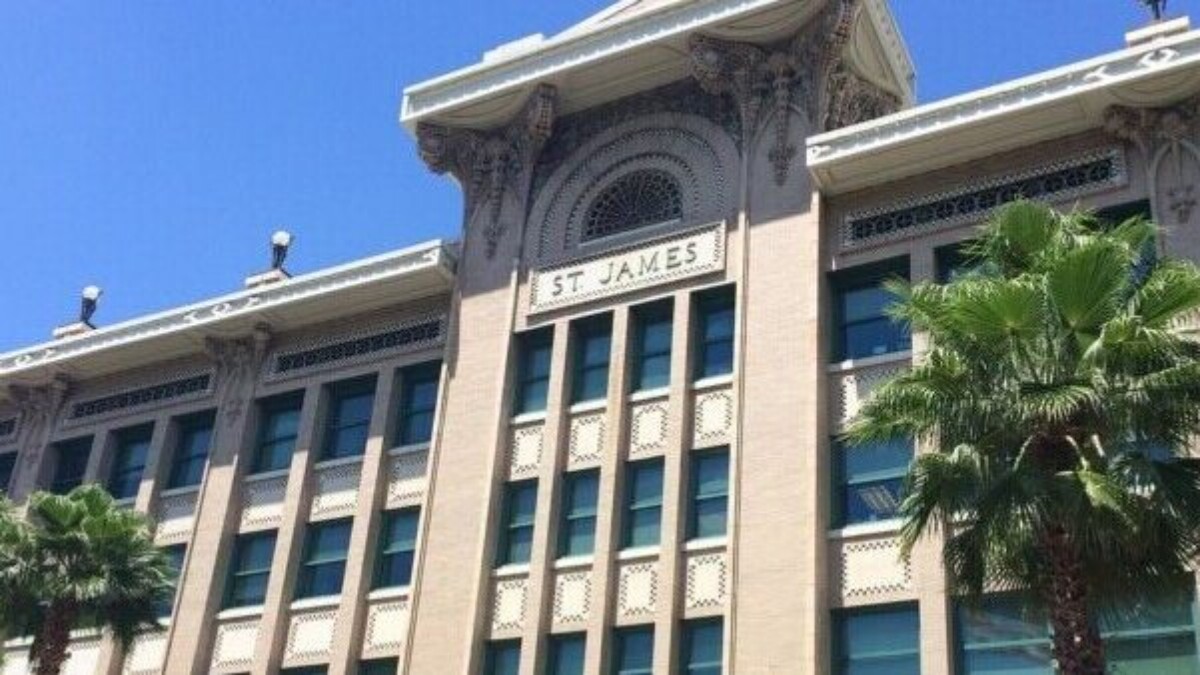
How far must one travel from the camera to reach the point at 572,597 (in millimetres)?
26266

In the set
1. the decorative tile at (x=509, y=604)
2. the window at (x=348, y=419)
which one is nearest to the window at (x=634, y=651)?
the decorative tile at (x=509, y=604)

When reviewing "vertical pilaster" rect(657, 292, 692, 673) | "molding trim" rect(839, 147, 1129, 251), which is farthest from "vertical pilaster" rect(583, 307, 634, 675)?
"molding trim" rect(839, 147, 1129, 251)

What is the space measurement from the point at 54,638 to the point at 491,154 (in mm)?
13300

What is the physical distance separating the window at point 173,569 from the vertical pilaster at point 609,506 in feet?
32.6

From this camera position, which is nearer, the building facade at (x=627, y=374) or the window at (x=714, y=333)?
the building facade at (x=627, y=374)

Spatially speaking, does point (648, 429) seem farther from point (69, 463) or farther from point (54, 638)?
point (69, 463)

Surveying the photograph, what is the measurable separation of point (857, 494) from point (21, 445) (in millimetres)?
22307

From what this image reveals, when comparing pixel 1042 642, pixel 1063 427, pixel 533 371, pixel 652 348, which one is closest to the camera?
pixel 1063 427

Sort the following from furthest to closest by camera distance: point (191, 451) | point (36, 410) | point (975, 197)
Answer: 1. point (36, 410)
2. point (191, 451)
3. point (975, 197)

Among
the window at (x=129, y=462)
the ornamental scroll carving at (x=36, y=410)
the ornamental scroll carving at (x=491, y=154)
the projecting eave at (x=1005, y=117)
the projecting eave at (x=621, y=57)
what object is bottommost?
the window at (x=129, y=462)

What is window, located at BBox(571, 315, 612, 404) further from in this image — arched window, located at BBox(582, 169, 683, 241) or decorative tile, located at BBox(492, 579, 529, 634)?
decorative tile, located at BBox(492, 579, 529, 634)

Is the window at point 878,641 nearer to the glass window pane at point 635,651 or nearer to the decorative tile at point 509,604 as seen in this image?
the glass window pane at point 635,651

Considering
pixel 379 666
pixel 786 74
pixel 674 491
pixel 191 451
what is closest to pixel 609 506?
pixel 674 491

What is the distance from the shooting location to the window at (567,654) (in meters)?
25.8
